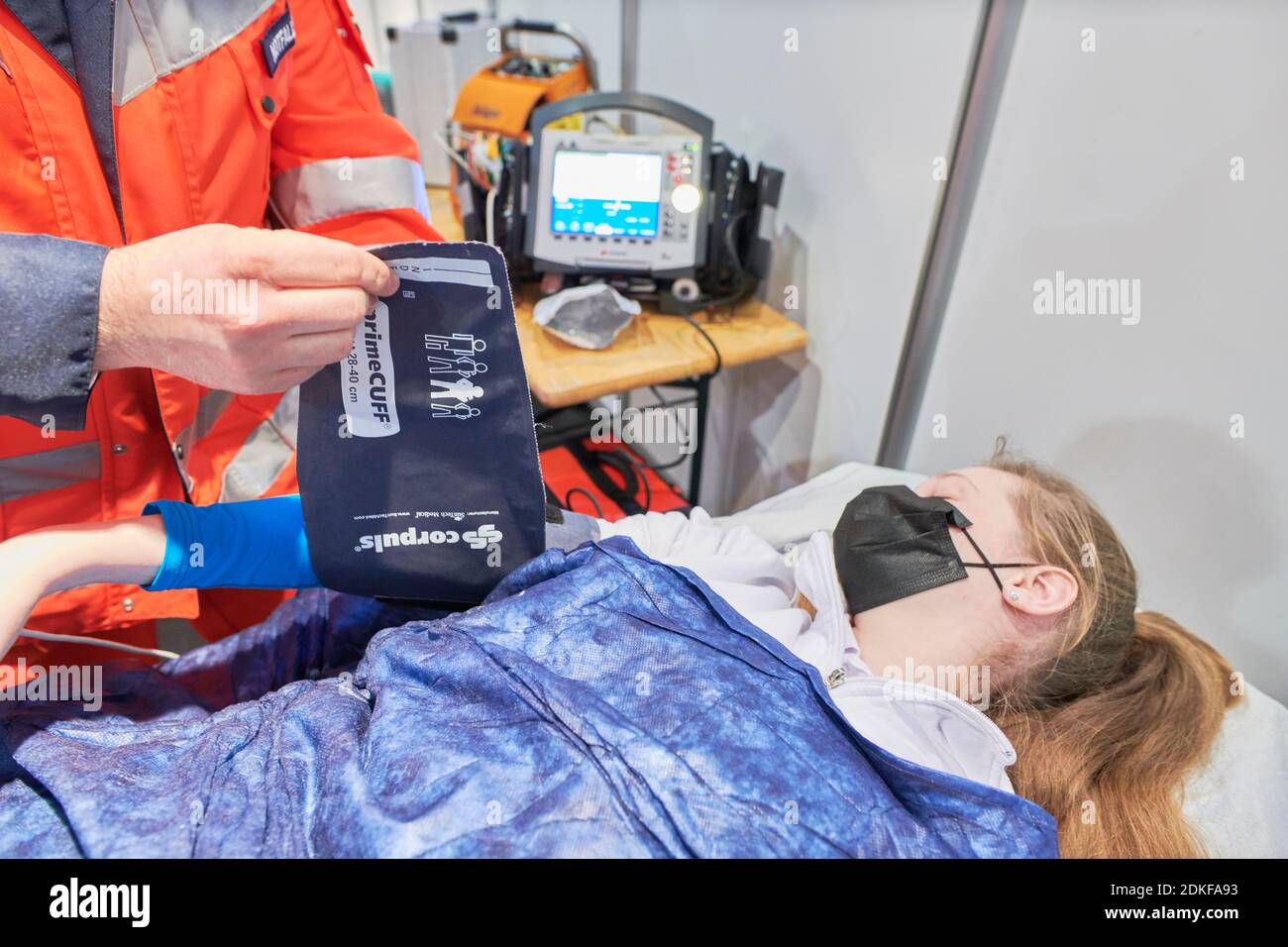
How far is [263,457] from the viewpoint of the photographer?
108 centimetres

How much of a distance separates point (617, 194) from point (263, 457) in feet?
3.38

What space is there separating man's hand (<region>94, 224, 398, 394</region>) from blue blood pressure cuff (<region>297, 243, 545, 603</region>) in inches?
2.7

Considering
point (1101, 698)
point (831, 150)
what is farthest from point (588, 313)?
point (1101, 698)

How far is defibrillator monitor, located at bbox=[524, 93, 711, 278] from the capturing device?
1.72 m

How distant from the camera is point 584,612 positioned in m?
0.92

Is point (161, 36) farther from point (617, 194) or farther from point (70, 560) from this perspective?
point (617, 194)

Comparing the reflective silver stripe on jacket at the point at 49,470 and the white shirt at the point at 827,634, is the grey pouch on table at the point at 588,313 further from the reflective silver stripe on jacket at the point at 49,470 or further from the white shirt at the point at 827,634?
the reflective silver stripe on jacket at the point at 49,470

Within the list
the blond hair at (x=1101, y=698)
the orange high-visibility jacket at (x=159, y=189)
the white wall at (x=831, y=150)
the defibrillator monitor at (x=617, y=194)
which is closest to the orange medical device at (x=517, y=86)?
the white wall at (x=831, y=150)

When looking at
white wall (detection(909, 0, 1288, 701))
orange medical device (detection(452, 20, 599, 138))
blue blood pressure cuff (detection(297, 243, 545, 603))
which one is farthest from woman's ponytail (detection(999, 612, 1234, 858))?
orange medical device (detection(452, 20, 599, 138))

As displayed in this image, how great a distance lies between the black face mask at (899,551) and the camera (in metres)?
1.04

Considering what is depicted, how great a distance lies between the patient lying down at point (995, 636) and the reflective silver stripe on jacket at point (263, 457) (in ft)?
0.33

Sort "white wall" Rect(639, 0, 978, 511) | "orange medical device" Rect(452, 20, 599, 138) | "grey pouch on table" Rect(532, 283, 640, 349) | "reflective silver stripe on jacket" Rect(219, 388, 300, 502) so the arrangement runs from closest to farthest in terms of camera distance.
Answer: "reflective silver stripe on jacket" Rect(219, 388, 300, 502)
"white wall" Rect(639, 0, 978, 511)
"grey pouch on table" Rect(532, 283, 640, 349)
"orange medical device" Rect(452, 20, 599, 138)

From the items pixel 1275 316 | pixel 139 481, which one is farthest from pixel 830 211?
pixel 139 481

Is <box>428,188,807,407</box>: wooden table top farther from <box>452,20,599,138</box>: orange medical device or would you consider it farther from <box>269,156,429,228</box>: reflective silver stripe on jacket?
<box>452,20,599,138</box>: orange medical device
